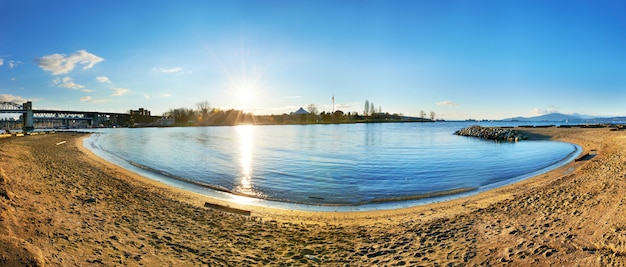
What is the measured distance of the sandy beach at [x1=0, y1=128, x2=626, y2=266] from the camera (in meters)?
6.26

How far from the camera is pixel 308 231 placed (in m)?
8.83

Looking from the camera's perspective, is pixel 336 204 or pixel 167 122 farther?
pixel 167 122

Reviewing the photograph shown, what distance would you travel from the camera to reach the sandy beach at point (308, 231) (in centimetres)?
626

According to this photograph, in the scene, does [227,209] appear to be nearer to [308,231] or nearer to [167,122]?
[308,231]

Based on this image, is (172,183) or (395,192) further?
(172,183)

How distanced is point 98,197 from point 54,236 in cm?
518

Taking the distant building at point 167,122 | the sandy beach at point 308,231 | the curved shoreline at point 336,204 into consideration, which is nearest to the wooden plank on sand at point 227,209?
the sandy beach at point 308,231

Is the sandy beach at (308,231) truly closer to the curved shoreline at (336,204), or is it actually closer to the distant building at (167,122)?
the curved shoreline at (336,204)

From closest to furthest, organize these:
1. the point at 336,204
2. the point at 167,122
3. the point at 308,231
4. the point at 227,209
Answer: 1. the point at 308,231
2. the point at 227,209
3. the point at 336,204
4. the point at 167,122

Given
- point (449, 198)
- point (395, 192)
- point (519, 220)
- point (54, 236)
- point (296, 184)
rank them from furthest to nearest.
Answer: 1. point (296, 184)
2. point (395, 192)
3. point (449, 198)
4. point (519, 220)
5. point (54, 236)

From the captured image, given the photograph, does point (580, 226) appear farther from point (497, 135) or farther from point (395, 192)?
point (497, 135)

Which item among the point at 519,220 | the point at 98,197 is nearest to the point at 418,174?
the point at 519,220

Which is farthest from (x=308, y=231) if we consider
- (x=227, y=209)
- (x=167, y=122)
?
(x=167, y=122)

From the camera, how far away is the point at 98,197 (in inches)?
449
